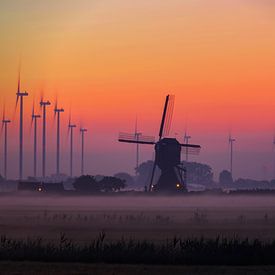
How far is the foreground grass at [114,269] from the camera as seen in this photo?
4219cm

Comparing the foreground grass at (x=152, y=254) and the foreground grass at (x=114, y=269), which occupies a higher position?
the foreground grass at (x=152, y=254)

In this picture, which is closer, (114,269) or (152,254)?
(114,269)

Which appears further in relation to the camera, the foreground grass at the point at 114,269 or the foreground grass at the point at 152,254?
the foreground grass at the point at 152,254

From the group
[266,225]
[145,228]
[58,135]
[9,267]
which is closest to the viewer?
[9,267]

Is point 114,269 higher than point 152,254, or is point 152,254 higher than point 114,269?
point 152,254

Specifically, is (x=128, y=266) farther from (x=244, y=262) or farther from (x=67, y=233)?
(x=67, y=233)

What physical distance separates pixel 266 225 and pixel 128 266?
50.7 m

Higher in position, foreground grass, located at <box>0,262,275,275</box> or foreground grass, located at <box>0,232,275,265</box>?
foreground grass, located at <box>0,232,275,265</box>

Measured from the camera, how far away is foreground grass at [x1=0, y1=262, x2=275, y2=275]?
42.2 meters

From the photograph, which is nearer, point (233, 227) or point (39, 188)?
point (233, 227)

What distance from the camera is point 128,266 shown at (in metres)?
44.7

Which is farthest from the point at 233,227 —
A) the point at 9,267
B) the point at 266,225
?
the point at 9,267

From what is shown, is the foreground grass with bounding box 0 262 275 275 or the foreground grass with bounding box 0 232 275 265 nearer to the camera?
the foreground grass with bounding box 0 262 275 275

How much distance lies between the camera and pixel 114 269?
143ft
